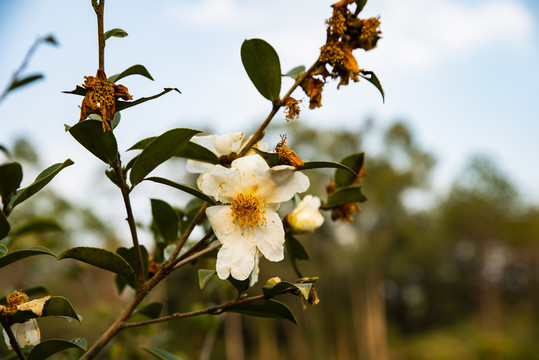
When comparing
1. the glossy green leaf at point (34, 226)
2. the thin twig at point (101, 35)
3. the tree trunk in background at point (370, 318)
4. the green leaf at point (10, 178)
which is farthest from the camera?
the tree trunk in background at point (370, 318)

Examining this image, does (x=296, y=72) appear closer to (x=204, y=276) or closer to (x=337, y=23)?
(x=337, y=23)

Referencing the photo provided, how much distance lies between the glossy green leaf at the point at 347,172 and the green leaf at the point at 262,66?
0.18m

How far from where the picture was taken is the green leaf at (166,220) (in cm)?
70

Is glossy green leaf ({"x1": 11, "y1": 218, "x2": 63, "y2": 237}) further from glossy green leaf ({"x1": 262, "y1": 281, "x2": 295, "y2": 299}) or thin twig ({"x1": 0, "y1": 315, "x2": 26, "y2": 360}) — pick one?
glossy green leaf ({"x1": 262, "y1": 281, "x2": 295, "y2": 299})

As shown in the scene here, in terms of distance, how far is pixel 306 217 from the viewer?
69cm

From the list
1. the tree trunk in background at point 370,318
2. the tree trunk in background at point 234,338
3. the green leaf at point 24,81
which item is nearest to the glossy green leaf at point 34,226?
the green leaf at point 24,81

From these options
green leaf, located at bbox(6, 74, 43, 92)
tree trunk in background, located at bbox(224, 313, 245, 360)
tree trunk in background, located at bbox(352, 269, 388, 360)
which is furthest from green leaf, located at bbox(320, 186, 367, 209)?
tree trunk in background, located at bbox(352, 269, 388, 360)

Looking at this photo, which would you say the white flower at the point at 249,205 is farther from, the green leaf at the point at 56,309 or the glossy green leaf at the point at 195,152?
the green leaf at the point at 56,309

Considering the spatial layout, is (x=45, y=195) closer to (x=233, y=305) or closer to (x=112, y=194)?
(x=112, y=194)

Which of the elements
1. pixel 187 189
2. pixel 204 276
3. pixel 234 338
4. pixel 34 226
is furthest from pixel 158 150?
pixel 234 338

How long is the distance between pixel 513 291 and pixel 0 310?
794 inches

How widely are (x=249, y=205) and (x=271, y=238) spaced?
5 cm

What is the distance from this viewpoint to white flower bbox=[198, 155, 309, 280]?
539 millimetres

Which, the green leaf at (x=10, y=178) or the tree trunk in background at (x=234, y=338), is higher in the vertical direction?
the green leaf at (x=10, y=178)
